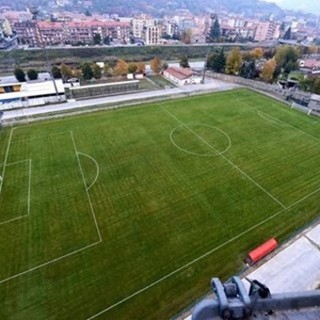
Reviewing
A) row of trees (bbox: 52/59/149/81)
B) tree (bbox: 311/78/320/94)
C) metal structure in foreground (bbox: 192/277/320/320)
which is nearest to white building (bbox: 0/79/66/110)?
row of trees (bbox: 52/59/149/81)

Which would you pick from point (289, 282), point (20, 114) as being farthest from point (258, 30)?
point (289, 282)

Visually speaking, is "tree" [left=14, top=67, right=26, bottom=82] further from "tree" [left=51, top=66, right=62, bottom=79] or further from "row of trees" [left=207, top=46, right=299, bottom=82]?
"row of trees" [left=207, top=46, right=299, bottom=82]

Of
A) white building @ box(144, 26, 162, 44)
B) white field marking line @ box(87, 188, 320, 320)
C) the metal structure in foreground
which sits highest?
the metal structure in foreground

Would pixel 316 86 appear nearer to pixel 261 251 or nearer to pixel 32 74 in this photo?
pixel 261 251

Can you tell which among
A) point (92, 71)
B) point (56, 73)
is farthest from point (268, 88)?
point (56, 73)

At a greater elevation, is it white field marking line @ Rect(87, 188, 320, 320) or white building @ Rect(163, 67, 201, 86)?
white field marking line @ Rect(87, 188, 320, 320)

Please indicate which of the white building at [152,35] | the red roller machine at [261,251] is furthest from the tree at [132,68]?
the white building at [152,35]
